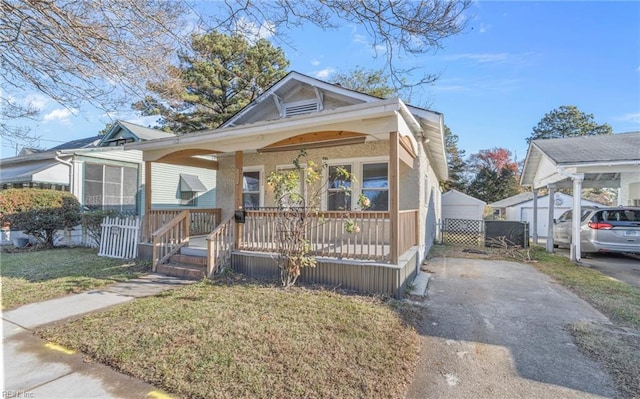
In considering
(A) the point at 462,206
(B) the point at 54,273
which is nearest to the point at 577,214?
(A) the point at 462,206

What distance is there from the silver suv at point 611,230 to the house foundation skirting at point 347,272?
261 inches

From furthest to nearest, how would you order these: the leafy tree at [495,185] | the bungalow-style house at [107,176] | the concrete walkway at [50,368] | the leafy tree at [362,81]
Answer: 1. the leafy tree at [495,185]
2. the leafy tree at [362,81]
3. the bungalow-style house at [107,176]
4. the concrete walkway at [50,368]

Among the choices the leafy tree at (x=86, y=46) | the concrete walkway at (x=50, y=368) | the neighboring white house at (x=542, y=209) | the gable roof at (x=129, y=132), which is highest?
the gable roof at (x=129, y=132)

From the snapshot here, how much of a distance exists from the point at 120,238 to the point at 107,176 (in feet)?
17.9

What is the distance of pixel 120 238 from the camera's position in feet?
28.8

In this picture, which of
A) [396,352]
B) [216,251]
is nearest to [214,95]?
[216,251]

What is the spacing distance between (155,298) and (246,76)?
67.5 ft

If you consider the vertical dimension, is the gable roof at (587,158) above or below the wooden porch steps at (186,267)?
above

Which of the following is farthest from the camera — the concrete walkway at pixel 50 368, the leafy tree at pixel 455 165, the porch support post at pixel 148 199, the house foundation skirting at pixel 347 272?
the leafy tree at pixel 455 165

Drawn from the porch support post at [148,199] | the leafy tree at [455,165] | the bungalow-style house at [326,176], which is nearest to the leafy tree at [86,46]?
the bungalow-style house at [326,176]

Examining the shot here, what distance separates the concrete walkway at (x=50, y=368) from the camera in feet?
8.71

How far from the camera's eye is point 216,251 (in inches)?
254

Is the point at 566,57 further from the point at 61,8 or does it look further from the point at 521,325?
the point at 61,8

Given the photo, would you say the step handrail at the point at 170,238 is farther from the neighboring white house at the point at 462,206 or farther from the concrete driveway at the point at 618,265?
the neighboring white house at the point at 462,206
